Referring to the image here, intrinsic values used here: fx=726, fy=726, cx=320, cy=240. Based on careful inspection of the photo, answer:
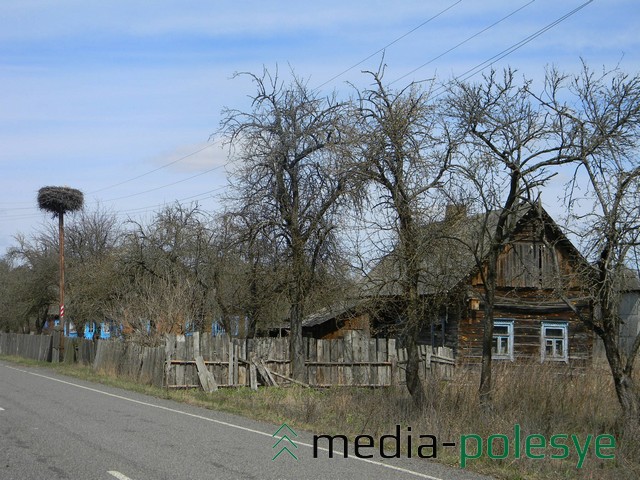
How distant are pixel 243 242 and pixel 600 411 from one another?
12.3 metres

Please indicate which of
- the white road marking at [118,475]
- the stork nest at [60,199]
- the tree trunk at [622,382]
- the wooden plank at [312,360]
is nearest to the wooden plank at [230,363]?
the wooden plank at [312,360]

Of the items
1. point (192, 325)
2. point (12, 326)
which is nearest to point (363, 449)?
point (192, 325)

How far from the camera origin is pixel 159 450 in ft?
34.4

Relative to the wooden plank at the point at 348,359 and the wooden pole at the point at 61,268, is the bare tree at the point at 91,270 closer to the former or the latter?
the wooden pole at the point at 61,268

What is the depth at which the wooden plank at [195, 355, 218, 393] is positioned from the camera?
22.8 metres

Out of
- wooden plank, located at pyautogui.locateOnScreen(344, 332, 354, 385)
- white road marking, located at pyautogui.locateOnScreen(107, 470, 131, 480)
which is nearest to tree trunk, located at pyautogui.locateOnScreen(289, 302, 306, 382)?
wooden plank, located at pyautogui.locateOnScreen(344, 332, 354, 385)

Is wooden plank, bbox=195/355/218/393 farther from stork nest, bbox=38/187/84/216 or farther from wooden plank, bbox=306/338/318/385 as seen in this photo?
stork nest, bbox=38/187/84/216

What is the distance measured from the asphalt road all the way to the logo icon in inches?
1.6

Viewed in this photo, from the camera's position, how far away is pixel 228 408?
1695cm

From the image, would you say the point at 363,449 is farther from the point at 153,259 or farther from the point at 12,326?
the point at 12,326

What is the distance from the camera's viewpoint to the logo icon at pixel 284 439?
423 inches

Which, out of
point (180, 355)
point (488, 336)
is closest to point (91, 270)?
point (180, 355)

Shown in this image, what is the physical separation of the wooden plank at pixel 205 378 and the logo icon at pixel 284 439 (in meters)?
9.43

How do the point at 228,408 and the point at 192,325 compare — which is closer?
the point at 228,408
